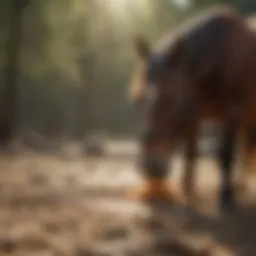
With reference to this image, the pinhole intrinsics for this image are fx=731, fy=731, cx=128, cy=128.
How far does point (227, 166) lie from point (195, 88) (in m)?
0.31

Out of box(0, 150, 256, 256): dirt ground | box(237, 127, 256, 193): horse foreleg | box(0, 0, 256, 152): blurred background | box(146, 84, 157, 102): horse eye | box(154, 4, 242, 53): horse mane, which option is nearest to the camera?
box(0, 150, 256, 256): dirt ground

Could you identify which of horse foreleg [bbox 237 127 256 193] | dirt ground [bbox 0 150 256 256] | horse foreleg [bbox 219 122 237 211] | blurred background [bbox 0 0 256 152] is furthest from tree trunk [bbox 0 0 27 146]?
horse foreleg [bbox 237 127 256 193]

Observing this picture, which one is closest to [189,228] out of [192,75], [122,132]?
[122,132]

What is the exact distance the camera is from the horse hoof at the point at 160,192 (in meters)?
1.81

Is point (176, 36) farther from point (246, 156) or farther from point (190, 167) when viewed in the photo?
point (246, 156)

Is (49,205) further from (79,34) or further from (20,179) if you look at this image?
(79,34)

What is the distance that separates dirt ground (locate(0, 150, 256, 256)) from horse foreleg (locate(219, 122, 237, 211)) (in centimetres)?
4

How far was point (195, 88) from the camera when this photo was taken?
1855 millimetres

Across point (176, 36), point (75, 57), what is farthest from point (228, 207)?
point (75, 57)

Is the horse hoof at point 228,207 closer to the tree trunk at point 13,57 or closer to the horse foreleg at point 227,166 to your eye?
the horse foreleg at point 227,166

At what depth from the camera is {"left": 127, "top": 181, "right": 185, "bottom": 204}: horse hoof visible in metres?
1.81

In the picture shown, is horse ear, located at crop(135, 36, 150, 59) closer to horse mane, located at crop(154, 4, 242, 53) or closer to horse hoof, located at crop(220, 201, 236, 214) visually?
horse mane, located at crop(154, 4, 242, 53)

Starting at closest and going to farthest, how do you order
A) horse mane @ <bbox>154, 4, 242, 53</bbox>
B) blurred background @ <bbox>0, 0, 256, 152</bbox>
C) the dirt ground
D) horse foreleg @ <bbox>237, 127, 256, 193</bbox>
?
the dirt ground → blurred background @ <bbox>0, 0, 256, 152</bbox> → horse mane @ <bbox>154, 4, 242, 53</bbox> → horse foreleg @ <bbox>237, 127, 256, 193</bbox>

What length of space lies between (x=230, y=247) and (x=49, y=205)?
468 millimetres
